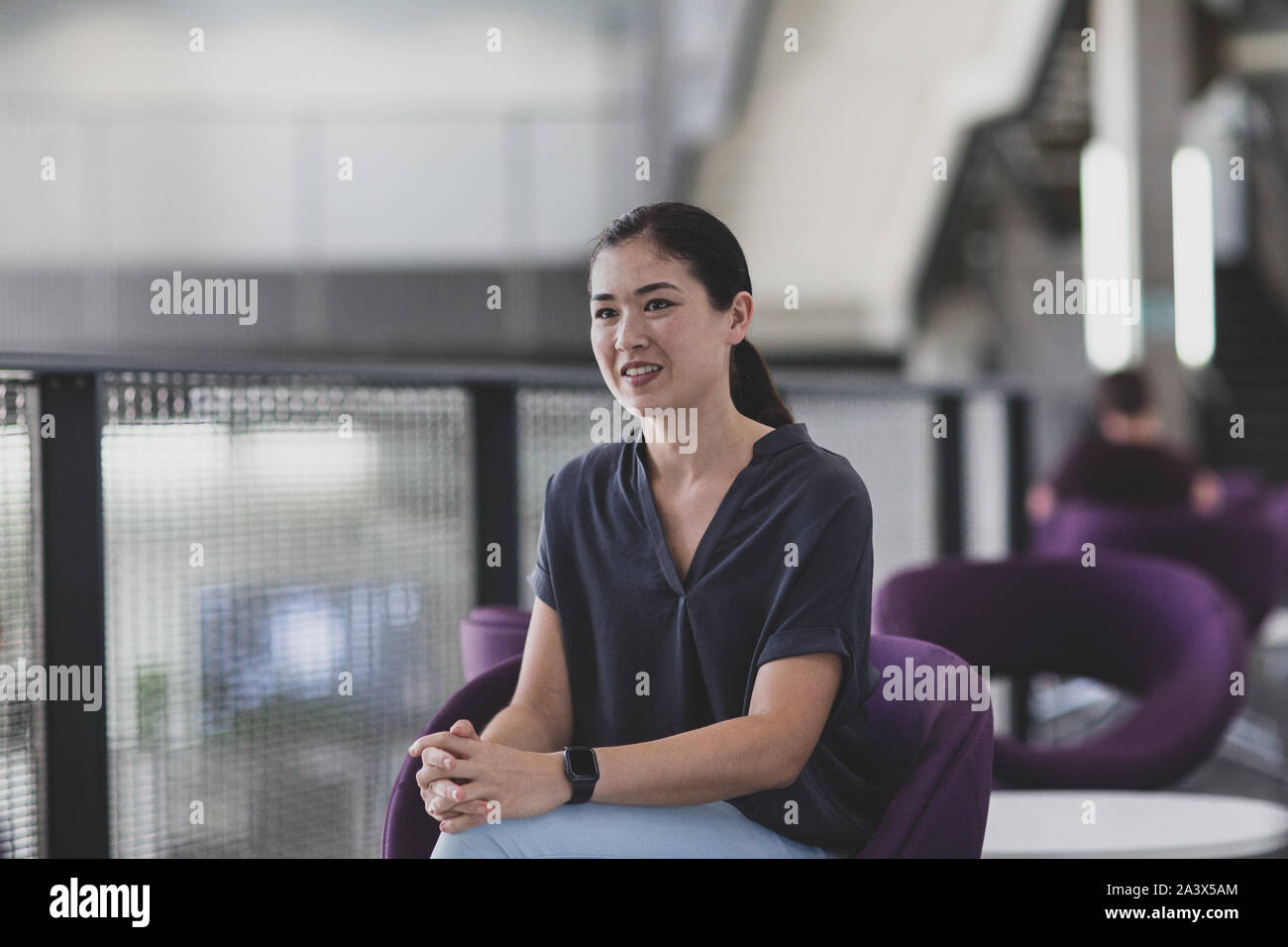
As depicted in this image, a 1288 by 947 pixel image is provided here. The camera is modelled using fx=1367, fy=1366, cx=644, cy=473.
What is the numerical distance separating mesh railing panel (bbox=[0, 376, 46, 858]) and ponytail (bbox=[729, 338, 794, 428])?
0.87m

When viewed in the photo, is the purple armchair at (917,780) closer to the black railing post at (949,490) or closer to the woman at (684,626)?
the woman at (684,626)

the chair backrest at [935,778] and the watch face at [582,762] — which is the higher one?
the watch face at [582,762]

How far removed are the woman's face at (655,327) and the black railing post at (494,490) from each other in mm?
987

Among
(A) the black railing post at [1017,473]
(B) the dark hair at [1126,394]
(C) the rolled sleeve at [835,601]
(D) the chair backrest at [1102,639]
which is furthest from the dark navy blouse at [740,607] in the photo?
(B) the dark hair at [1126,394]

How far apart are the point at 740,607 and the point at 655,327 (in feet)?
0.94

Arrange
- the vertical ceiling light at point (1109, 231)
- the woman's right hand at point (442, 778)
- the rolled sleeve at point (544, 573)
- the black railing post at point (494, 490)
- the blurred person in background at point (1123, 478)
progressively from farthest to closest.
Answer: the vertical ceiling light at point (1109, 231)
the blurred person in background at point (1123, 478)
the black railing post at point (494, 490)
the rolled sleeve at point (544, 573)
the woman's right hand at point (442, 778)

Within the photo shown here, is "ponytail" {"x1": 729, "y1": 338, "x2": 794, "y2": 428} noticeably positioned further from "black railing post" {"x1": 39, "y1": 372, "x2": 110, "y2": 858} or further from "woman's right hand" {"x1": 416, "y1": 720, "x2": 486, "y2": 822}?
"black railing post" {"x1": 39, "y1": 372, "x2": 110, "y2": 858}

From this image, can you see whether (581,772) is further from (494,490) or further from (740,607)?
(494,490)

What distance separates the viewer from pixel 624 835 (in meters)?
1.28

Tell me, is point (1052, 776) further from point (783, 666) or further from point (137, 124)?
point (137, 124)

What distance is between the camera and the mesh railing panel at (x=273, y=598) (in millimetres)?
1812

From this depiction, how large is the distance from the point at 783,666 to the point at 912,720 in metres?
0.25
